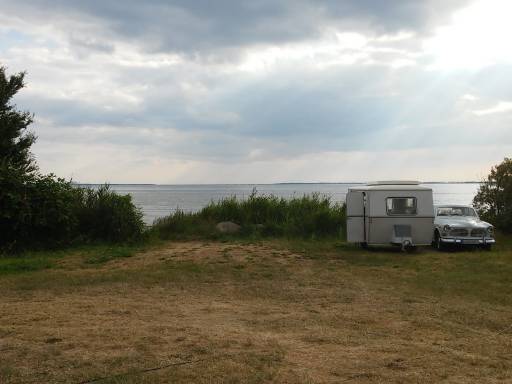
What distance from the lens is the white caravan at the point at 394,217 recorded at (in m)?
15.0

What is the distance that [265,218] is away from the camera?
20.1 meters

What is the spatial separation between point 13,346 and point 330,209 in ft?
49.9

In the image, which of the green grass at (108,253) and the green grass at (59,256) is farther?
the green grass at (108,253)

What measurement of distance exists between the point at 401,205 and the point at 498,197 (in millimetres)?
5967

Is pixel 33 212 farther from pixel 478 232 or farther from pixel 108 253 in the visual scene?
pixel 478 232

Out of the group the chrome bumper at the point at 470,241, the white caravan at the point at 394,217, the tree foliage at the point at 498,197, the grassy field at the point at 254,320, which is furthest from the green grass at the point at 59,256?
the tree foliage at the point at 498,197

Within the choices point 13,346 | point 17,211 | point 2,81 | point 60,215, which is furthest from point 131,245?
point 13,346

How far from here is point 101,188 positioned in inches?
691

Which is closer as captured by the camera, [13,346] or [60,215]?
[13,346]

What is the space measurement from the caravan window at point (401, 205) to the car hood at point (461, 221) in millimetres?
1308

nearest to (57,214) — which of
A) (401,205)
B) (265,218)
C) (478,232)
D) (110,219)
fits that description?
(110,219)

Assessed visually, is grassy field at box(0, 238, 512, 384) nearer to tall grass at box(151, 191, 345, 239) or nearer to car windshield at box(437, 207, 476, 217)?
car windshield at box(437, 207, 476, 217)

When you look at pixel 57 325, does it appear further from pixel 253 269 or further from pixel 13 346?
pixel 253 269

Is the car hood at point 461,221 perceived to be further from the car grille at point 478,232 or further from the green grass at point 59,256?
the green grass at point 59,256
